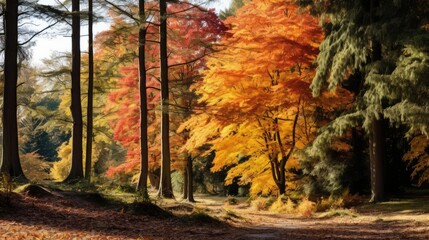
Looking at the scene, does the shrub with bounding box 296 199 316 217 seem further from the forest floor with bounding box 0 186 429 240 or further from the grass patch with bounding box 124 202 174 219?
the grass patch with bounding box 124 202 174 219

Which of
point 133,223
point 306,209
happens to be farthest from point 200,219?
point 306,209

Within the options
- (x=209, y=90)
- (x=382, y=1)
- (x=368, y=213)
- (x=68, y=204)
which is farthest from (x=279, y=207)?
(x=68, y=204)

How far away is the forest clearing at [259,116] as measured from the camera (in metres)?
9.91

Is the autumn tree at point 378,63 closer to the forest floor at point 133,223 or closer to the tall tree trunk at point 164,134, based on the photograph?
the forest floor at point 133,223

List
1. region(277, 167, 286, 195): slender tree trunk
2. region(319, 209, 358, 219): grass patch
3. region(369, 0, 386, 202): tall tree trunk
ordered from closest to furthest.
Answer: region(319, 209, 358, 219): grass patch < region(369, 0, 386, 202): tall tree trunk < region(277, 167, 286, 195): slender tree trunk

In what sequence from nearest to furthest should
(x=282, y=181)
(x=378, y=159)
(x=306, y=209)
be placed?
(x=306, y=209), (x=378, y=159), (x=282, y=181)

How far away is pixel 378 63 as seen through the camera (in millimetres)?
14094

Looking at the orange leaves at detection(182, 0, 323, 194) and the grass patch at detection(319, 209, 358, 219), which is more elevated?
the orange leaves at detection(182, 0, 323, 194)

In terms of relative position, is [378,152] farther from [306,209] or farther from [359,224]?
[359,224]

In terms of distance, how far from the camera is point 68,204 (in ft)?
32.2

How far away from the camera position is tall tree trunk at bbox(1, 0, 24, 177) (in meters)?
12.0

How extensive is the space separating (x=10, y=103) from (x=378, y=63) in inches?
451

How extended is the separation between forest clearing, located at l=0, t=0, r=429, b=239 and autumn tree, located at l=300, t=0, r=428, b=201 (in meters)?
0.05

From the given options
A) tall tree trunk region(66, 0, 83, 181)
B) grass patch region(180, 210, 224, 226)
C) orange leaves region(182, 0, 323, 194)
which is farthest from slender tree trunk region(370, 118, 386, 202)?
tall tree trunk region(66, 0, 83, 181)
